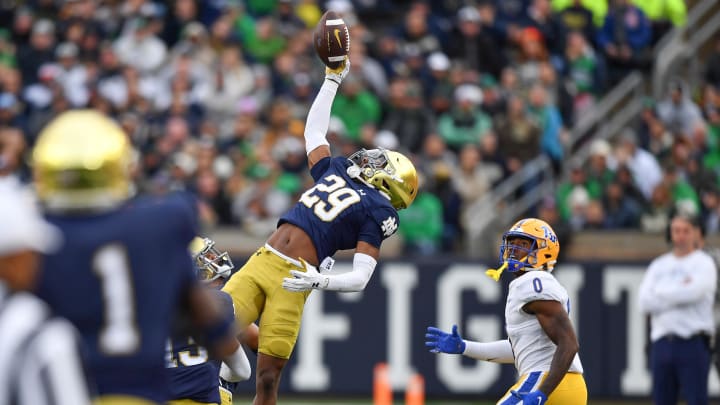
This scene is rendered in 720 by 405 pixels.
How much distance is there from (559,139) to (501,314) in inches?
109

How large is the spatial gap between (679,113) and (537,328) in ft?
31.9

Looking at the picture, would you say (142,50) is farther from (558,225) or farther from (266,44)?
(558,225)

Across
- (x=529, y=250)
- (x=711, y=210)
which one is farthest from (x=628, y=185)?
(x=529, y=250)

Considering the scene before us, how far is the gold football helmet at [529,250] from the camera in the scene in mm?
7348

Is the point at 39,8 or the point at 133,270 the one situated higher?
the point at 39,8

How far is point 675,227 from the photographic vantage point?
1021 centimetres

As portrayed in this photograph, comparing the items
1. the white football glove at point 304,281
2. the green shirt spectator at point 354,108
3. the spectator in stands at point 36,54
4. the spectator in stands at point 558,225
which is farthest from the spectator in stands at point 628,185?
the white football glove at point 304,281

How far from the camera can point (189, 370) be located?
22.2ft

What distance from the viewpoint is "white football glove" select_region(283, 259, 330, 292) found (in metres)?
7.93

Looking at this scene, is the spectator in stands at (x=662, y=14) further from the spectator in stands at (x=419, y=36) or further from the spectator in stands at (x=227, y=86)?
the spectator in stands at (x=227, y=86)

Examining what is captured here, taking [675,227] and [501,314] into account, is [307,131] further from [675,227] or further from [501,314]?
[501,314]

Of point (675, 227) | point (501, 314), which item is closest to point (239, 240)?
point (501, 314)

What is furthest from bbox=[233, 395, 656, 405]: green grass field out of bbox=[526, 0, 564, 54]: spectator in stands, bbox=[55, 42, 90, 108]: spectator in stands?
bbox=[526, 0, 564, 54]: spectator in stands

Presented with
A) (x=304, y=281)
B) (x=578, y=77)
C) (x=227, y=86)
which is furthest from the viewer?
(x=578, y=77)
